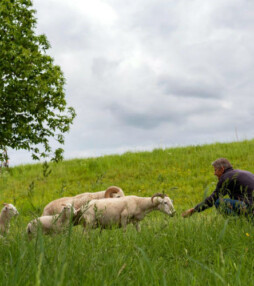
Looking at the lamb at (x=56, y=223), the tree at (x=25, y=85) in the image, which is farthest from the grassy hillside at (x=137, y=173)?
the lamb at (x=56, y=223)

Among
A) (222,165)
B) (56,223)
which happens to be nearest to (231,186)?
(222,165)

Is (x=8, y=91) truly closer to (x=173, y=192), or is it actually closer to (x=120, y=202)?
(x=173, y=192)

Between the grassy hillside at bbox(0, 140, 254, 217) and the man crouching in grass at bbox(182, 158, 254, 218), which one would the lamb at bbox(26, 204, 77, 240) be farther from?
the grassy hillside at bbox(0, 140, 254, 217)

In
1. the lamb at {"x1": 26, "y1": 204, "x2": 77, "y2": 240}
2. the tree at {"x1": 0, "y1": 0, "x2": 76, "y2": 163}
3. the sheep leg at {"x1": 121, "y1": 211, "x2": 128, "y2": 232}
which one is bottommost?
the sheep leg at {"x1": 121, "y1": 211, "x2": 128, "y2": 232}

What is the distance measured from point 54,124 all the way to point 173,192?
27.6ft

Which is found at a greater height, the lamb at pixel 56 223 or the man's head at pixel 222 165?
the man's head at pixel 222 165

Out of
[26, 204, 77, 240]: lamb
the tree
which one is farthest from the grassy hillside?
[26, 204, 77, 240]: lamb

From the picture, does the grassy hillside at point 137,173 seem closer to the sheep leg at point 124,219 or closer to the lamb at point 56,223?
the sheep leg at point 124,219

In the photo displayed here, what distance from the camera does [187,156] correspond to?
2395 centimetres

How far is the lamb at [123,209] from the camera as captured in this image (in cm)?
808

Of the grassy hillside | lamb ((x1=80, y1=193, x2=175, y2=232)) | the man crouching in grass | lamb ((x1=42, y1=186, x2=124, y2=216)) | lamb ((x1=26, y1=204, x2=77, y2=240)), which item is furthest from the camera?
the grassy hillside

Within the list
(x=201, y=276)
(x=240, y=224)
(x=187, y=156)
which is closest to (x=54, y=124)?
(x=187, y=156)

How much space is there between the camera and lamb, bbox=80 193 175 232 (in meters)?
8.08

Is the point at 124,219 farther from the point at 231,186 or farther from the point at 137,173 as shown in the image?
the point at 137,173
